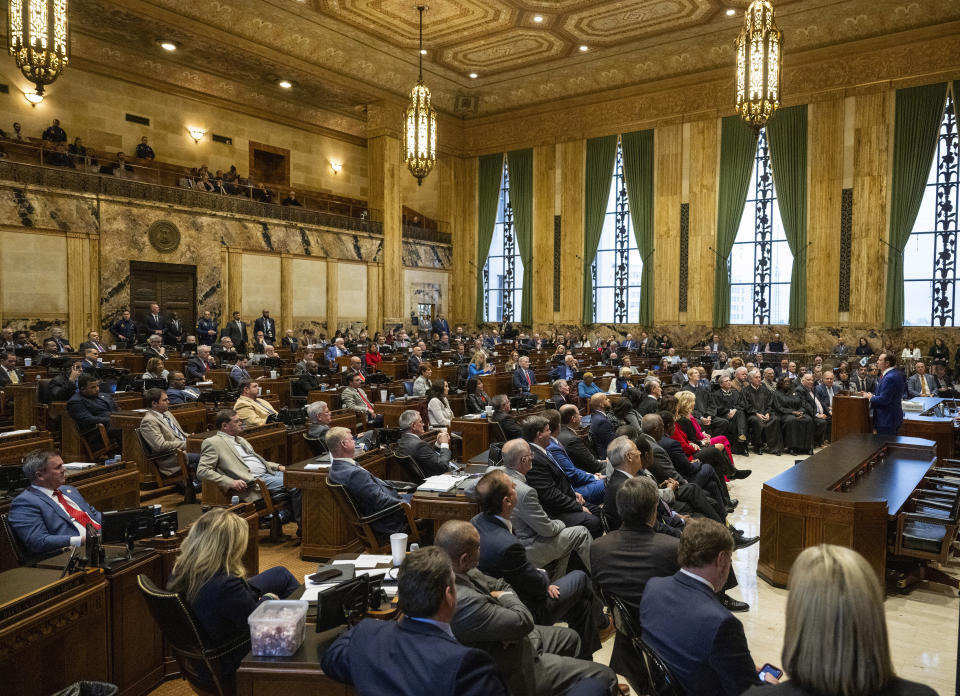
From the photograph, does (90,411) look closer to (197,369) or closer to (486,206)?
(197,369)

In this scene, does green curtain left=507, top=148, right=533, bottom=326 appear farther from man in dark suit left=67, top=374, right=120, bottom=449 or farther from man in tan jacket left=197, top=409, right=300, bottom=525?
man in tan jacket left=197, top=409, right=300, bottom=525

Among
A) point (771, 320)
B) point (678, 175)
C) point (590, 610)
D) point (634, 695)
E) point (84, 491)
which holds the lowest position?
point (634, 695)

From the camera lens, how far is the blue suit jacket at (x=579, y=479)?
194 inches

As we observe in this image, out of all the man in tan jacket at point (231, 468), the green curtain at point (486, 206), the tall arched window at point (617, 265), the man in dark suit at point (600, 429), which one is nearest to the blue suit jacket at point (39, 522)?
the man in tan jacket at point (231, 468)

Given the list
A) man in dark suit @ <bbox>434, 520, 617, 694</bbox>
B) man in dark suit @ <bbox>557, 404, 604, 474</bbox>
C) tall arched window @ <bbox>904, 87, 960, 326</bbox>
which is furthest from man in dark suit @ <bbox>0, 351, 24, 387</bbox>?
tall arched window @ <bbox>904, 87, 960, 326</bbox>

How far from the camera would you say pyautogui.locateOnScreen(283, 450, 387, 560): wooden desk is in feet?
16.4

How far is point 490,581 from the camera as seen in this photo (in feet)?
8.77

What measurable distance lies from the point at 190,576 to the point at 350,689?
2.47 feet

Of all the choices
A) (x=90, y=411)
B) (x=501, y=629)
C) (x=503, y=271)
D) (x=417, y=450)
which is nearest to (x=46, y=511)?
(x=501, y=629)

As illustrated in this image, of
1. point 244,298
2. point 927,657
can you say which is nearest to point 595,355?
point 244,298

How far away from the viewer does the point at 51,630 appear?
2.57 m

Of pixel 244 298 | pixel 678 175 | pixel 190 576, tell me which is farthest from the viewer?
pixel 678 175

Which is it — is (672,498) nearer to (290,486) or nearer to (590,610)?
(590,610)

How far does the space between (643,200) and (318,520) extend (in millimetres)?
16538
